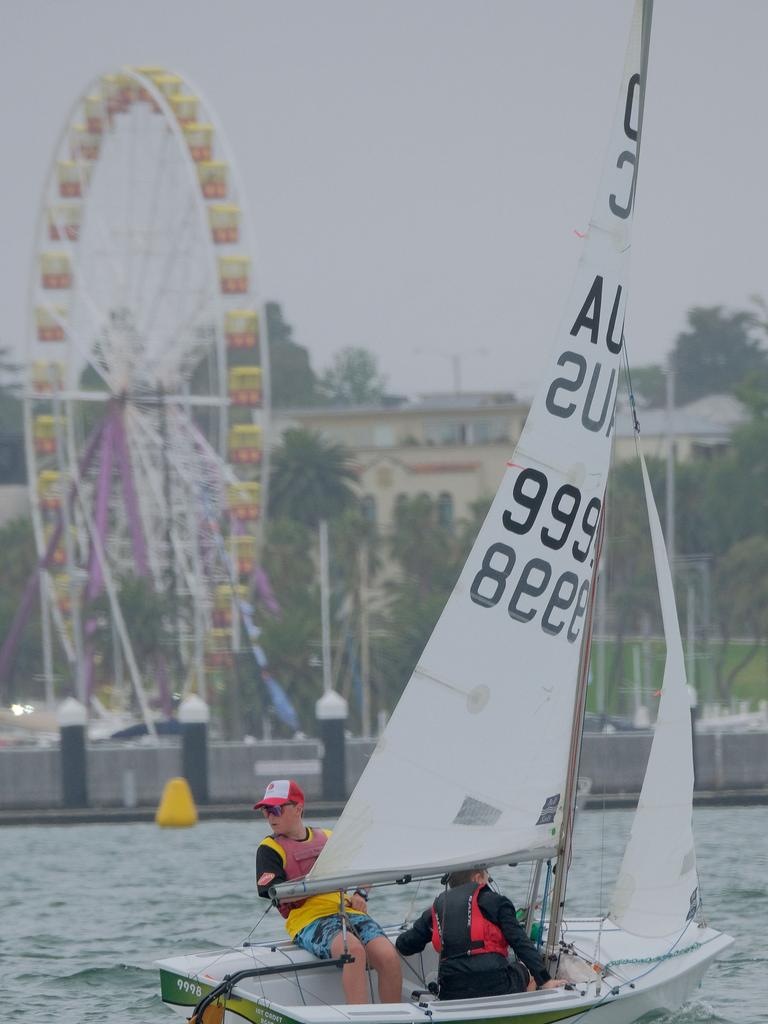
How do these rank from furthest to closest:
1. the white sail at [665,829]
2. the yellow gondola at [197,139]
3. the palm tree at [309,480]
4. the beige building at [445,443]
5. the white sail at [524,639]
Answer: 1. the beige building at [445,443]
2. the palm tree at [309,480]
3. the yellow gondola at [197,139]
4. the white sail at [665,829]
5. the white sail at [524,639]

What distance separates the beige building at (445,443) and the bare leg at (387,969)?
5849cm

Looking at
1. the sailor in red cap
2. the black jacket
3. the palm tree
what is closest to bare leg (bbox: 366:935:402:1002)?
the sailor in red cap

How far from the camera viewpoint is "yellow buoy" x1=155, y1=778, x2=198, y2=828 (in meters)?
30.2

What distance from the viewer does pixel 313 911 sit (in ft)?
34.8

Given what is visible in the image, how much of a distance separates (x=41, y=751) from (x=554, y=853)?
2403 cm

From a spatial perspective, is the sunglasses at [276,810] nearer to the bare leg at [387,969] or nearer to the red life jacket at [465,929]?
the bare leg at [387,969]

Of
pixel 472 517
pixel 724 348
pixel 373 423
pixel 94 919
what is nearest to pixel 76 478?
pixel 94 919

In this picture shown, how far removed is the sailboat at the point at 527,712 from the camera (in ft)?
34.2

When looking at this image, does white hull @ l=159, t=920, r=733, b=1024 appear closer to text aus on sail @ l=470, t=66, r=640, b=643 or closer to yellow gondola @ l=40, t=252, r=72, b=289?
text aus on sail @ l=470, t=66, r=640, b=643

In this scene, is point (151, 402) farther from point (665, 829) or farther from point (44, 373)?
point (665, 829)

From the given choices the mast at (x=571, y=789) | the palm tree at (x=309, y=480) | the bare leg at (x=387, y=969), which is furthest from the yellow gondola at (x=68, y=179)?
the bare leg at (x=387, y=969)

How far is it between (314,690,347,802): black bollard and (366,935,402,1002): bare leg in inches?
883

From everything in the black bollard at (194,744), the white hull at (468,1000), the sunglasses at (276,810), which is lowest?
the black bollard at (194,744)

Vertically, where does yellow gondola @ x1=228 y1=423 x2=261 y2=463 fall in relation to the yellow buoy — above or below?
Result: above
